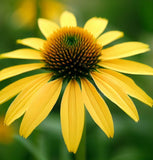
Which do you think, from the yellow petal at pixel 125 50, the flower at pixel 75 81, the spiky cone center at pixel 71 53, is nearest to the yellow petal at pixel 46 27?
the flower at pixel 75 81

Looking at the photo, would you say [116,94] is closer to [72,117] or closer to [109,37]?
[72,117]

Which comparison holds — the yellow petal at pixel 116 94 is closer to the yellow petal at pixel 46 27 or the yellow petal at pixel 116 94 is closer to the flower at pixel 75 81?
the flower at pixel 75 81

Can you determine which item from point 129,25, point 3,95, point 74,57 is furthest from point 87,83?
point 129,25

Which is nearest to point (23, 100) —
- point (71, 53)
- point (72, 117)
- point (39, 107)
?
point (39, 107)

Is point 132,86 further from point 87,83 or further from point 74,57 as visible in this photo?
point 74,57

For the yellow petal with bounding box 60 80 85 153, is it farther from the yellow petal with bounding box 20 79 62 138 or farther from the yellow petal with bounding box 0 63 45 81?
the yellow petal with bounding box 0 63 45 81
